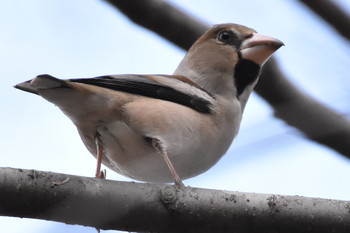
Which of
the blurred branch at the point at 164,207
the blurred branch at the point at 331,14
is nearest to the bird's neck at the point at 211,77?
the blurred branch at the point at 164,207

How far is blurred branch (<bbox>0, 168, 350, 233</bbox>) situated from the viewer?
2.70 metres

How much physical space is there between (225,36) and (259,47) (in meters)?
0.58

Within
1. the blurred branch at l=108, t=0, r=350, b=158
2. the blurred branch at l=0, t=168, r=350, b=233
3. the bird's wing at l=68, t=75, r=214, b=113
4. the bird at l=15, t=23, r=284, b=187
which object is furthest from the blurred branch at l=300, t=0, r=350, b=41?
the bird's wing at l=68, t=75, r=214, b=113

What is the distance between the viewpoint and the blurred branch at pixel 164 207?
270cm

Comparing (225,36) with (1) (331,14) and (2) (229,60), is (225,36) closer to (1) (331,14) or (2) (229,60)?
(2) (229,60)

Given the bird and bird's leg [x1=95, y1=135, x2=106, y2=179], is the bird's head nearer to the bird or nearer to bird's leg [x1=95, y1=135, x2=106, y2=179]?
the bird

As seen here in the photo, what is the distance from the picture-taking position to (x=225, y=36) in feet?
18.1

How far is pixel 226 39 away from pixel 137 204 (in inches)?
114

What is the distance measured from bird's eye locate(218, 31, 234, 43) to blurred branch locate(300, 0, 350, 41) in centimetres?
255

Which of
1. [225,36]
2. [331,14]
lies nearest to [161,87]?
[225,36]

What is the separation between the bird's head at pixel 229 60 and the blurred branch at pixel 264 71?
635 millimetres

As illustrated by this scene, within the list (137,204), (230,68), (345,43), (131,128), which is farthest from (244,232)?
(230,68)

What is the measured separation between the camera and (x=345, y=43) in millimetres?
2471

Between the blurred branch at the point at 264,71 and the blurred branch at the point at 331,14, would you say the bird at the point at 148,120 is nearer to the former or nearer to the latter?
the blurred branch at the point at 264,71
